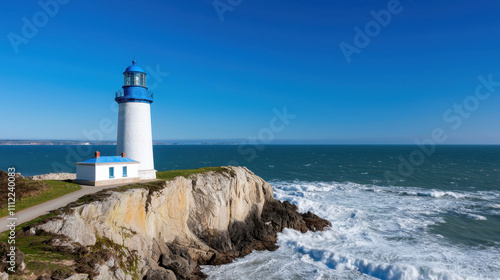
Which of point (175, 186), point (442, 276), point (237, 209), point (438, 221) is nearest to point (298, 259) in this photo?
point (237, 209)

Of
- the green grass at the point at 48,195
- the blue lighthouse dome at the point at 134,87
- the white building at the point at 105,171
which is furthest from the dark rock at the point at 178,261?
the blue lighthouse dome at the point at 134,87

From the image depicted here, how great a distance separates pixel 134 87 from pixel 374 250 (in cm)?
A: 2464

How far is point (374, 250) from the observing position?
22.0 m

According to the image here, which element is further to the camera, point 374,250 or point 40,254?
point 374,250

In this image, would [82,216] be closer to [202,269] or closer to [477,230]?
[202,269]

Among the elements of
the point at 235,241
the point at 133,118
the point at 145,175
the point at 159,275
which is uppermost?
the point at 133,118

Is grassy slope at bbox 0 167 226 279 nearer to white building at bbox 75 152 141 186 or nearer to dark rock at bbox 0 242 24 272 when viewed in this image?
dark rock at bbox 0 242 24 272

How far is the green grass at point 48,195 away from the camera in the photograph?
16.0 meters

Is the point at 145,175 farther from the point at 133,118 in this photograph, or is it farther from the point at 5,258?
the point at 5,258

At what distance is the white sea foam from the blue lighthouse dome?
16073mm

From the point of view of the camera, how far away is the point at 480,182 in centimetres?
5319

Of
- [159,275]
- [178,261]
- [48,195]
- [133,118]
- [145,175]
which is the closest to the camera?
[159,275]

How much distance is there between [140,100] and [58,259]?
57.8 ft

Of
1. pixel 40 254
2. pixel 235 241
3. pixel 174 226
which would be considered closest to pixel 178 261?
pixel 174 226
